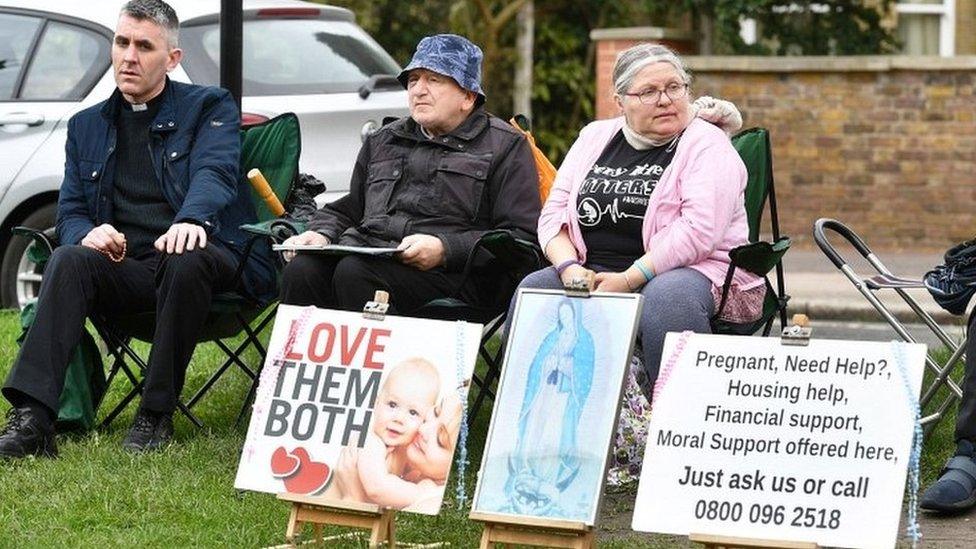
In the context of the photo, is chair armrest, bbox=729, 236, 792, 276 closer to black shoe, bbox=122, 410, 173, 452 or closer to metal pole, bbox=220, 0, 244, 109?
black shoe, bbox=122, 410, 173, 452

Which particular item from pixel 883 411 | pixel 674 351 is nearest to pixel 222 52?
pixel 674 351

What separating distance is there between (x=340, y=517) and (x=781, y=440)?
1.17 m

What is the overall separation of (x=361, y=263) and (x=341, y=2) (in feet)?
37.1

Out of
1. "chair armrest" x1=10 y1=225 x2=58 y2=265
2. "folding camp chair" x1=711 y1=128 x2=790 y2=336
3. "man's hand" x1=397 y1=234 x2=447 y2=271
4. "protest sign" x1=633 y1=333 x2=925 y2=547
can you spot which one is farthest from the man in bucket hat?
"protest sign" x1=633 y1=333 x2=925 y2=547

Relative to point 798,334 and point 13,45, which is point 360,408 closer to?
point 798,334

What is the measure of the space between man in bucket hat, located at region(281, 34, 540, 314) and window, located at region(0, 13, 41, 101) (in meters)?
4.10

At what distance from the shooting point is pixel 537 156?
680cm

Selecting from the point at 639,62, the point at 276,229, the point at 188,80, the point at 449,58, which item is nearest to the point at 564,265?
the point at 639,62

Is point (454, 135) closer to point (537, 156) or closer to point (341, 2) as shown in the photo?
point (537, 156)

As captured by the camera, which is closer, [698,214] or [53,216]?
[698,214]

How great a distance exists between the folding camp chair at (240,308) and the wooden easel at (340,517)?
1.73 m

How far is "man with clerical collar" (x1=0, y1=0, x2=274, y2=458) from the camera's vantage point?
643cm

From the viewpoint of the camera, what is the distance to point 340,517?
5.08m

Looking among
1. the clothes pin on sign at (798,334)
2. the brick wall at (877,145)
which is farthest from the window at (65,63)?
the brick wall at (877,145)
